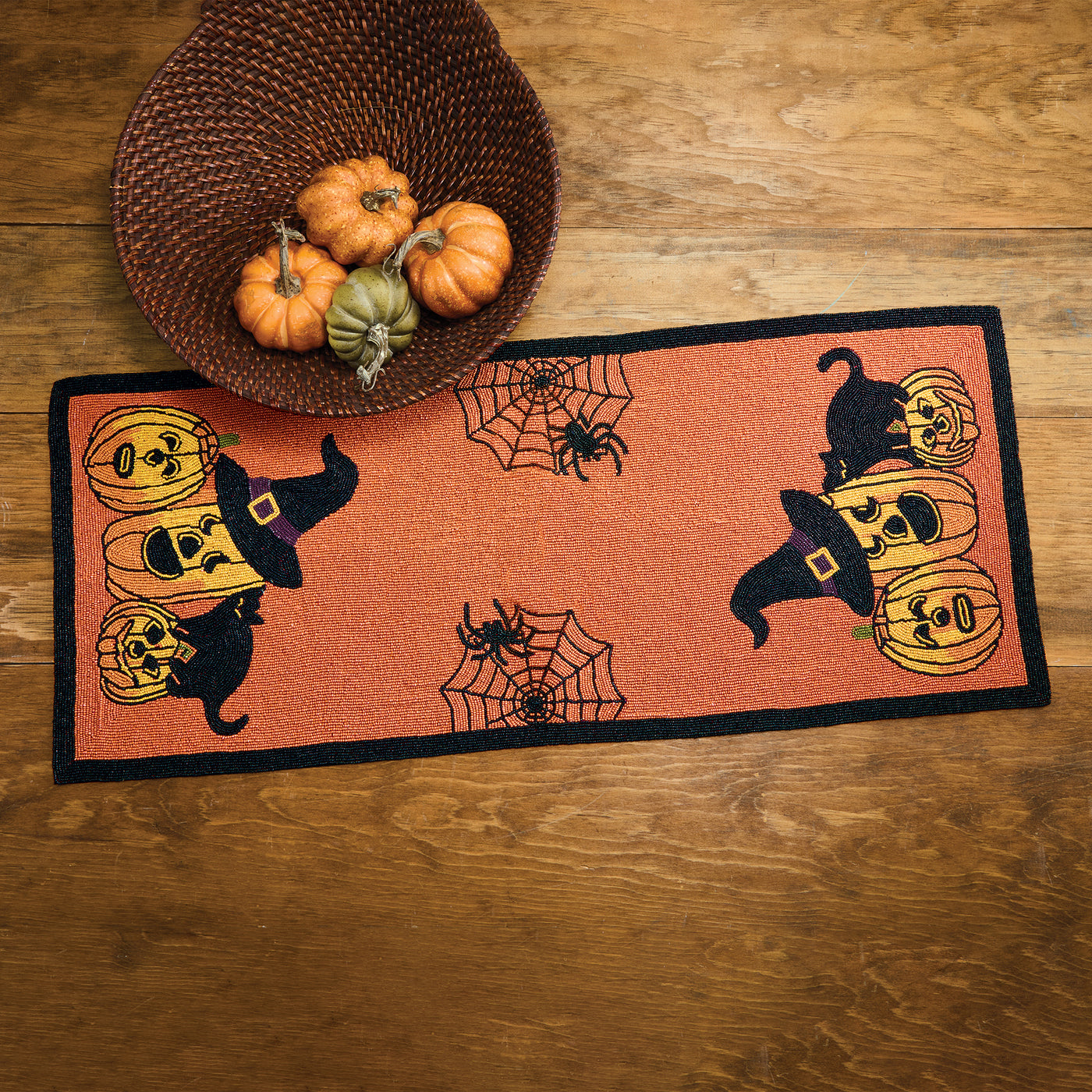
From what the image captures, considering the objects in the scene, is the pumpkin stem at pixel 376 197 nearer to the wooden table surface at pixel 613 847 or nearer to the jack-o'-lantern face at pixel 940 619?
the wooden table surface at pixel 613 847

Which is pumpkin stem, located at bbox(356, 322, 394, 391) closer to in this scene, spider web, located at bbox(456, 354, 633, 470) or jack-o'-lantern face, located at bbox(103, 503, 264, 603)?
spider web, located at bbox(456, 354, 633, 470)

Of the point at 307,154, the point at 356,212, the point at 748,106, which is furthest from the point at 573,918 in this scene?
the point at 748,106

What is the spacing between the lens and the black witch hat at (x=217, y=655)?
1.27 meters

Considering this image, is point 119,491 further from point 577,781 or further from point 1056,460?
point 1056,460

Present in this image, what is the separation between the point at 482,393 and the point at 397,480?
0.67 ft

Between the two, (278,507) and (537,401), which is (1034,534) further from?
(278,507)

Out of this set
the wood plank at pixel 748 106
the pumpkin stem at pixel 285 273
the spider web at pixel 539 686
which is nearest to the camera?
the pumpkin stem at pixel 285 273

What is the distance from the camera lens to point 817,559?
1293 mm

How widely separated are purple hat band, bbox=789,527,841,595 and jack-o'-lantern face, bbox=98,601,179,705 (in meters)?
1.02

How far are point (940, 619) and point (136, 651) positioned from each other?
1.30m

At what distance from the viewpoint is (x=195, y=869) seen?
1243mm

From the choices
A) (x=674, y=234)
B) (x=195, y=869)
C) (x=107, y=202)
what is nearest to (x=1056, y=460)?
(x=674, y=234)

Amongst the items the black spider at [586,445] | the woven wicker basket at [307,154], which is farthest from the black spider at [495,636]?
the woven wicker basket at [307,154]

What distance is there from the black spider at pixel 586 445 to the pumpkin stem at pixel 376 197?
43 cm
